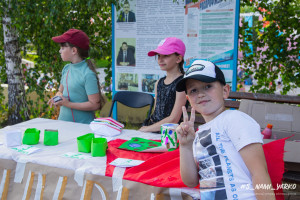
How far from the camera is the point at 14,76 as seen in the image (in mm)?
4629

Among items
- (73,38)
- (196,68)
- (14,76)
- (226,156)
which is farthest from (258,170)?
(14,76)

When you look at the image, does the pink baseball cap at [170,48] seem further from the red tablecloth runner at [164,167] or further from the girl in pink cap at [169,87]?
the red tablecloth runner at [164,167]

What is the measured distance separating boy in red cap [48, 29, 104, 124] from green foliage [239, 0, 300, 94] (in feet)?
7.66

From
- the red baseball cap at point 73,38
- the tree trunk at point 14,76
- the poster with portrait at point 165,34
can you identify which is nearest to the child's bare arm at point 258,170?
the red baseball cap at point 73,38

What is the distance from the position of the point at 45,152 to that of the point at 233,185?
1209mm

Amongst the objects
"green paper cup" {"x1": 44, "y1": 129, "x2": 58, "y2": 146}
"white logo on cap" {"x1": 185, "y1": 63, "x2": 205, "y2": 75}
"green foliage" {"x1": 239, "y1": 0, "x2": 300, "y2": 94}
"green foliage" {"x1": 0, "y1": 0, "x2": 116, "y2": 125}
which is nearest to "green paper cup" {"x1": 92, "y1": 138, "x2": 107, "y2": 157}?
"green paper cup" {"x1": 44, "y1": 129, "x2": 58, "y2": 146}

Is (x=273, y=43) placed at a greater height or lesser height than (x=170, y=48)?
greater

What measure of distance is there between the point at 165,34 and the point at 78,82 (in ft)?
5.20

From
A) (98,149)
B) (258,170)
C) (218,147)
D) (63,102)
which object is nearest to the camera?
(258,170)

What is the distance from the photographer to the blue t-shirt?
277cm

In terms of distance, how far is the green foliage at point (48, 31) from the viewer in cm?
394

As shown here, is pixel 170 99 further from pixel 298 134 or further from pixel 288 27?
pixel 288 27

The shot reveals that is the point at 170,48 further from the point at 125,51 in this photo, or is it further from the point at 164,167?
the point at 125,51

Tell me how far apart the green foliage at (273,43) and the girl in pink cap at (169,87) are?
196 centimetres
